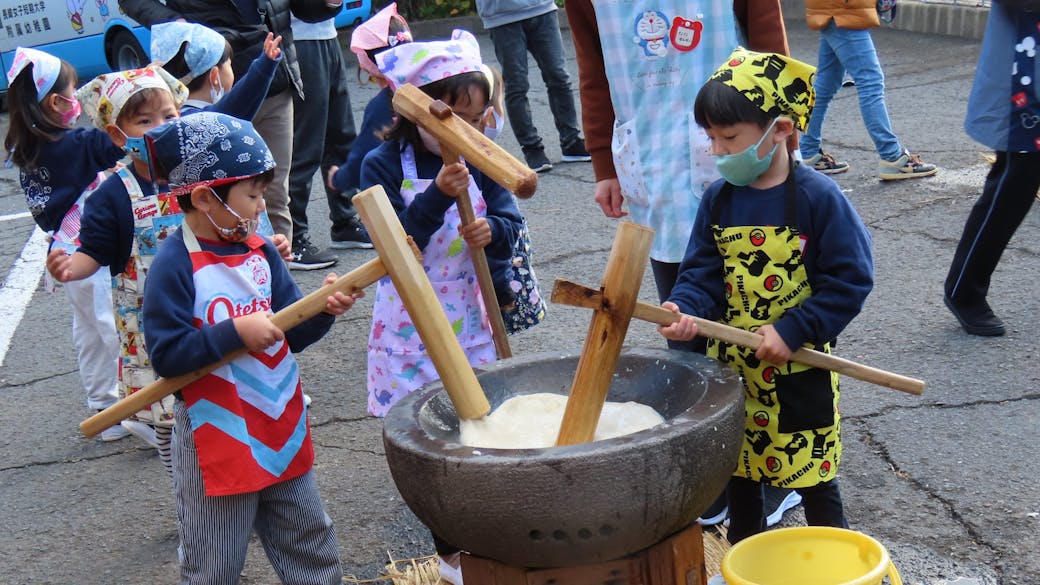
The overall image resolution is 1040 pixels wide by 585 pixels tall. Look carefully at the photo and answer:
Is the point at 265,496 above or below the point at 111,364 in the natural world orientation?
above

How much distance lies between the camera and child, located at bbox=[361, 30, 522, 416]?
339 centimetres

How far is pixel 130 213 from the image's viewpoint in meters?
3.82


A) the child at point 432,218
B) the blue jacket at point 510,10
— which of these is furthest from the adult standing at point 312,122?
the child at point 432,218

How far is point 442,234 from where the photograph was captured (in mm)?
3568

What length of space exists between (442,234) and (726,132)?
1039 mm

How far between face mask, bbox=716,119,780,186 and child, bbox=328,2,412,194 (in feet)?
5.88

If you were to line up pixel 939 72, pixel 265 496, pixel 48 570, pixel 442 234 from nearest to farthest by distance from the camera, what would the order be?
pixel 265 496, pixel 442 234, pixel 48 570, pixel 939 72

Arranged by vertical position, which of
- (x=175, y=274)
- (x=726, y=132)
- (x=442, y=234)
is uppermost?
(x=726, y=132)

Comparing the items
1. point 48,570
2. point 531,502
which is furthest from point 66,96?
point 531,502

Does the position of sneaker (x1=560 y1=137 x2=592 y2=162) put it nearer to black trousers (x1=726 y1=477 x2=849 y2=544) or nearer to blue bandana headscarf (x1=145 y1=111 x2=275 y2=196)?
black trousers (x1=726 y1=477 x2=849 y2=544)

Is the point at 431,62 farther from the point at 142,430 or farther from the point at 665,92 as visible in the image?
the point at 142,430

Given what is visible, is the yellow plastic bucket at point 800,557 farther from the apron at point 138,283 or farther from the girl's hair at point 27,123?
the girl's hair at point 27,123

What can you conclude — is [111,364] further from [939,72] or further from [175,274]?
[939,72]

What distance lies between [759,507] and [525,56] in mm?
5491
